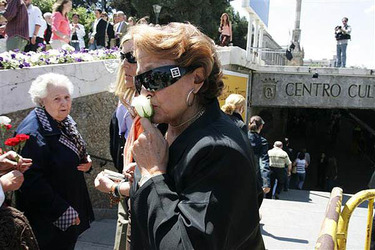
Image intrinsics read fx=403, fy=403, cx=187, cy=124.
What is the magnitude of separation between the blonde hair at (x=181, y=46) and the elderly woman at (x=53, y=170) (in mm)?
1682

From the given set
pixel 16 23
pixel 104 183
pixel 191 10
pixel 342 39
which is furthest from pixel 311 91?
pixel 104 183

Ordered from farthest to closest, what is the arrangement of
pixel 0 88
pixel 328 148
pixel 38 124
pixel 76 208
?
pixel 328 148 < pixel 0 88 < pixel 76 208 < pixel 38 124

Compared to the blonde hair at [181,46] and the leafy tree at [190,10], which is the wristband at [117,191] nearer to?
the blonde hair at [181,46]

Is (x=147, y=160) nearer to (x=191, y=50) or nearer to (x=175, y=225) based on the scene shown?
(x=175, y=225)

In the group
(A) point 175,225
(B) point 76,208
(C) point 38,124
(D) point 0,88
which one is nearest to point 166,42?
(A) point 175,225

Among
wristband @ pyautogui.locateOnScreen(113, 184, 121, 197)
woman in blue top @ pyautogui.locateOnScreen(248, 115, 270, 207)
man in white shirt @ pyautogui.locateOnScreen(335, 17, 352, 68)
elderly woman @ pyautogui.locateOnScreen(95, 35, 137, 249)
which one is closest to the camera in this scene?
wristband @ pyautogui.locateOnScreen(113, 184, 121, 197)

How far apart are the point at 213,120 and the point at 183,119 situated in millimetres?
125

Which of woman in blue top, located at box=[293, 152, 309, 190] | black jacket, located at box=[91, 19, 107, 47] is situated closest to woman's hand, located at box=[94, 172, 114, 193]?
black jacket, located at box=[91, 19, 107, 47]

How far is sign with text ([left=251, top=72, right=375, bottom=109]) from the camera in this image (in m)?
16.0

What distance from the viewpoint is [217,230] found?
4.26 ft

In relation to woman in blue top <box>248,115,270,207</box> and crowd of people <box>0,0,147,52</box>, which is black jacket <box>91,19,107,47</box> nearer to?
crowd of people <box>0,0,147,52</box>

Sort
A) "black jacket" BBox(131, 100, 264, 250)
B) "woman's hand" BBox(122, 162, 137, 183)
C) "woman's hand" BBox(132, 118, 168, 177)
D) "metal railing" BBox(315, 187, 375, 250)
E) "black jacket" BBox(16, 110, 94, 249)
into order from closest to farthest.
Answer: "black jacket" BBox(131, 100, 264, 250)
"woman's hand" BBox(132, 118, 168, 177)
"metal railing" BBox(315, 187, 375, 250)
"woman's hand" BBox(122, 162, 137, 183)
"black jacket" BBox(16, 110, 94, 249)

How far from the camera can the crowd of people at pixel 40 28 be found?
690 cm

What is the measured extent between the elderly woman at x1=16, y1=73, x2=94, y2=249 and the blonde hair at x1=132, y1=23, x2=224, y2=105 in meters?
1.68
